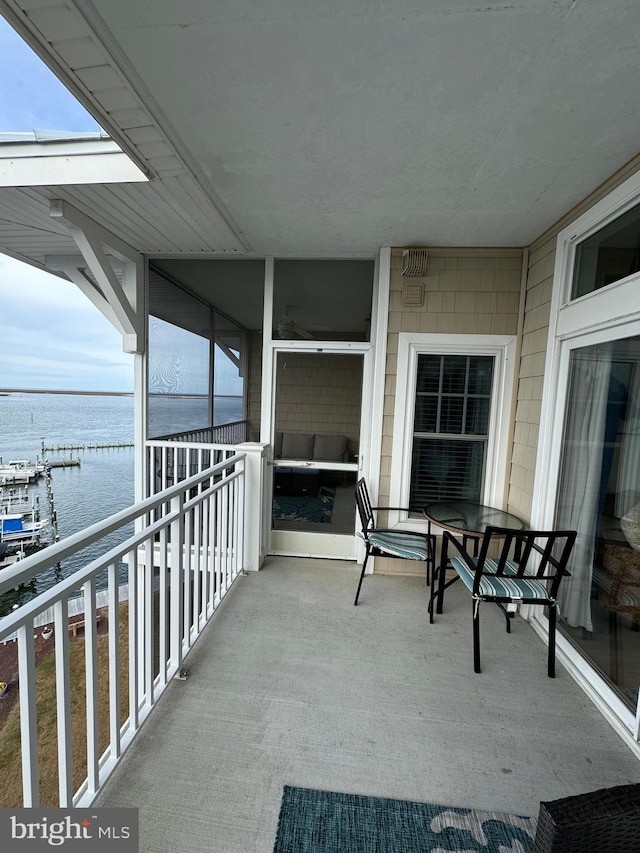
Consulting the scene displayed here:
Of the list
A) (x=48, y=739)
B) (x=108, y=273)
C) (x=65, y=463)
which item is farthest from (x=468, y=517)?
(x=65, y=463)

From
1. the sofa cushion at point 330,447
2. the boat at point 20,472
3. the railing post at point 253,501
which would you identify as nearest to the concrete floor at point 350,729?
the railing post at point 253,501

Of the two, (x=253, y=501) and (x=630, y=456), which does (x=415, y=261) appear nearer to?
(x=630, y=456)

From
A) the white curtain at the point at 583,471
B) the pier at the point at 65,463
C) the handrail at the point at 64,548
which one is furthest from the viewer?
the pier at the point at 65,463

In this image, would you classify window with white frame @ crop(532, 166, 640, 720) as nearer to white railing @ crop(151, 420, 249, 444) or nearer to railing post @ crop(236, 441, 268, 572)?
railing post @ crop(236, 441, 268, 572)

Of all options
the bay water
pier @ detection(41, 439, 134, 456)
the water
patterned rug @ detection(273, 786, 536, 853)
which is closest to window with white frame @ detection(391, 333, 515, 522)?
patterned rug @ detection(273, 786, 536, 853)

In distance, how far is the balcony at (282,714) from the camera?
1.24m

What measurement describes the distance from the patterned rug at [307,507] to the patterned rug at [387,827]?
213 cm

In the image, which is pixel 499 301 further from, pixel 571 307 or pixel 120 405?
pixel 120 405

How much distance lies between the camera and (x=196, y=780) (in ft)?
4.55

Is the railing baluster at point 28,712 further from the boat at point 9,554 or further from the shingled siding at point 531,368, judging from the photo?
the boat at point 9,554

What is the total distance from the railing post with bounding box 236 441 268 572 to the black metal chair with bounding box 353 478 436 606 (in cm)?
81

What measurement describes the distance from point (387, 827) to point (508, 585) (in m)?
1.27

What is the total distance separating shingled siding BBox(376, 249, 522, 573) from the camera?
2908mm

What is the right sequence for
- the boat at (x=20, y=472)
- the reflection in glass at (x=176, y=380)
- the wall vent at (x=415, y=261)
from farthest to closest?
the boat at (x=20, y=472) → the reflection in glass at (x=176, y=380) → the wall vent at (x=415, y=261)
